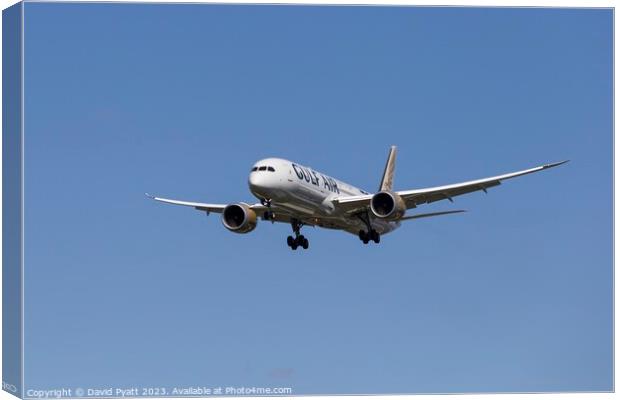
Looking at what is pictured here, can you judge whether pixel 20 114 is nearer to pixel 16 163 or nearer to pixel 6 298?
pixel 16 163

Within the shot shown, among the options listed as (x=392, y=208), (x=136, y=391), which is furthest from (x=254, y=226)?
(x=136, y=391)

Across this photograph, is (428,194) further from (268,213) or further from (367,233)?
(268,213)

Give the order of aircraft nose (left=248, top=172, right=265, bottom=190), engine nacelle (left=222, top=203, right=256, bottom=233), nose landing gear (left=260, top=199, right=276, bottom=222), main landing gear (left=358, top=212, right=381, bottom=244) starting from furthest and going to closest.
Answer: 1. main landing gear (left=358, top=212, right=381, bottom=244)
2. engine nacelle (left=222, top=203, right=256, bottom=233)
3. nose landing gear (left=260, top=199, right=276, bottom=222)
4. aircraft nose (left=248, top=172, right=265, bottom=190)

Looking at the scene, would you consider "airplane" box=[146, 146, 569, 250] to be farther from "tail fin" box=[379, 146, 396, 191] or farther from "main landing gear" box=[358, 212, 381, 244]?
"tail fin" box=[379, 146, 396, 191]

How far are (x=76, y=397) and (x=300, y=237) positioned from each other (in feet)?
62.3

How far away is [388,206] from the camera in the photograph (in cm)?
4978

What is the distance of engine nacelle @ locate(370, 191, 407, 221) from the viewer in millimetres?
49438

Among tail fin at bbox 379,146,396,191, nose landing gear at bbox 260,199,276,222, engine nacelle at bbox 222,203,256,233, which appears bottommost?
nose landing gear at bbox 260,199,276,222

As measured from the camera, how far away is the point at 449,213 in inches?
2063

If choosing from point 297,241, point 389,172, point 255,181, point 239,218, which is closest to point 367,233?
point 297,241

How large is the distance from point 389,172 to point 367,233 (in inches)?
482

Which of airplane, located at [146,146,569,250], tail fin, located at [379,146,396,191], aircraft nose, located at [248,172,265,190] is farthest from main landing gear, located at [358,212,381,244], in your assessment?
tail fin, located at [379,146,396,191]

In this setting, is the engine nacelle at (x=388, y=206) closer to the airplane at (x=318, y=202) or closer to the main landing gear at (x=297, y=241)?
the airplane at (x=318, y=202)

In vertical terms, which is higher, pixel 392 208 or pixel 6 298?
pixel 392 208
